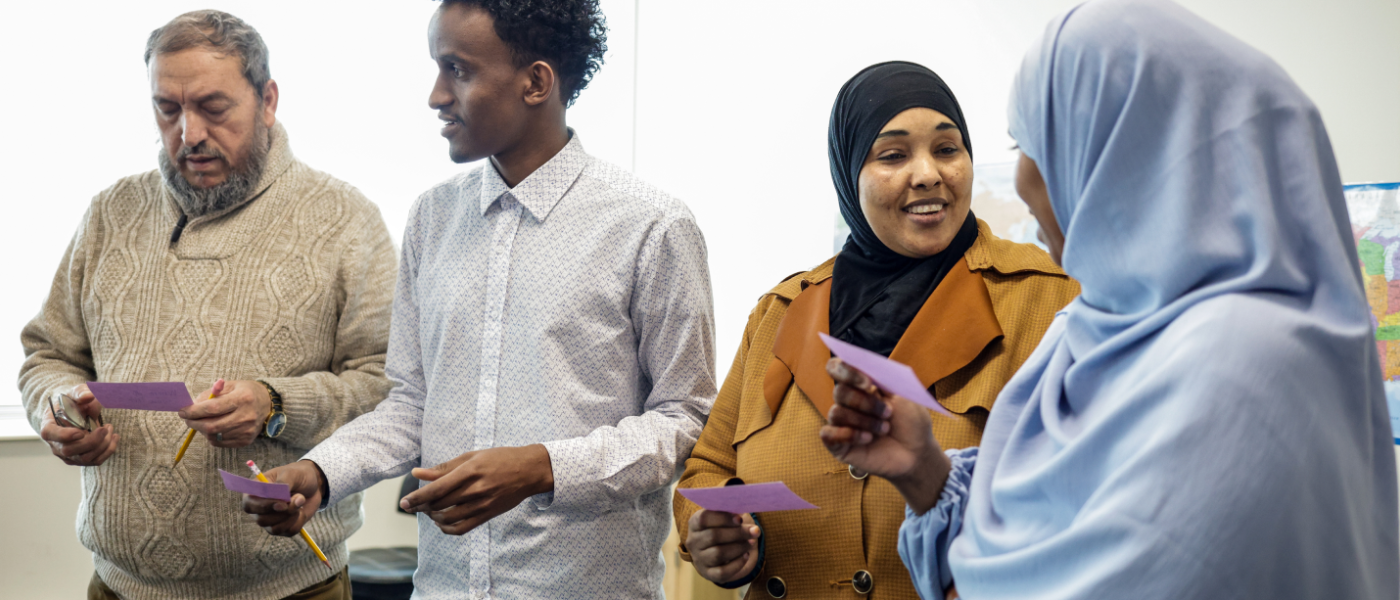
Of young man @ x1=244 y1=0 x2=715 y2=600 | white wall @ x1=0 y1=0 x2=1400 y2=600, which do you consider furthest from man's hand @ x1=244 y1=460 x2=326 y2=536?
white wall @ x1=0 y1=0 x2=1400 y2=600

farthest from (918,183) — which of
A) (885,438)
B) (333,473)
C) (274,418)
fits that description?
(274,418)

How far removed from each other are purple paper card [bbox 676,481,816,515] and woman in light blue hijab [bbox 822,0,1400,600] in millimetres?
225

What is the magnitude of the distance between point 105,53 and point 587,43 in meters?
3.03

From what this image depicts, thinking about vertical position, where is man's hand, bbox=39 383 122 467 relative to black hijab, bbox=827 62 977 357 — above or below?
below

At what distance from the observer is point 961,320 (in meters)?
1.42

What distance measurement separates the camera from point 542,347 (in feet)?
5.33

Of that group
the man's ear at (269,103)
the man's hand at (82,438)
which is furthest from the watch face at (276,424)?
the man's ear at (269,103)

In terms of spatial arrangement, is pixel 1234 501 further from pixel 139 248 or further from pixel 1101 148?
pixel 139 248

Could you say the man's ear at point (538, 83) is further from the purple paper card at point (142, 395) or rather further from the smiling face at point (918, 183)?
the purple paper card at point (142, 395)

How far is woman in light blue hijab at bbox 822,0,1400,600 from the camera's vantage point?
2.61 feet

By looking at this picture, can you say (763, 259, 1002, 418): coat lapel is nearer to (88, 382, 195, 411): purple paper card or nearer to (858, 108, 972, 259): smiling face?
(858, 108, 972, 259): smiling face

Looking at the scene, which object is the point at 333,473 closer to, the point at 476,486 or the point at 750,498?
the point at 476,486

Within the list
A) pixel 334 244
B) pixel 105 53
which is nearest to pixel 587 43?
pixel 334 244

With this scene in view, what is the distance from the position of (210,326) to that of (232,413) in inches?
12.3
